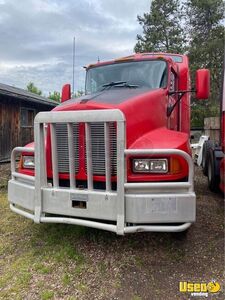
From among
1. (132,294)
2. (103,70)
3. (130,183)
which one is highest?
(103,70)

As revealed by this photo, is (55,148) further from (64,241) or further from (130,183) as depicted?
(64,241)

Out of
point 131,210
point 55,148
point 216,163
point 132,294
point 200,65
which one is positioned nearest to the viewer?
point 132,294

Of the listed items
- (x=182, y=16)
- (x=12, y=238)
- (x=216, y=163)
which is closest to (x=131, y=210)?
(x=12, y=238)

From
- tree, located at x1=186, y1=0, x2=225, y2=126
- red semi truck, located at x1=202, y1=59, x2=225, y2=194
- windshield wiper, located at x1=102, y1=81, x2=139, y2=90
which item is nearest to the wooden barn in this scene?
windshield wiper, located at x1=102, y1=81, x2=139, y2=90

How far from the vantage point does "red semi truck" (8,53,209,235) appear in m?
3.17

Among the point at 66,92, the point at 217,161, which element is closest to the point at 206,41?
the point at 217,161

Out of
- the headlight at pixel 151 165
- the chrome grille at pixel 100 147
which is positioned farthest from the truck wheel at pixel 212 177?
the chrome grille at pixel 100 147

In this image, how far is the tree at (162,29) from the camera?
26.8m

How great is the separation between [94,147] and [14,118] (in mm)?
11145

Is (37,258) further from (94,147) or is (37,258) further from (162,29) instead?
(162,29)

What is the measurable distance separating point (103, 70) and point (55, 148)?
229 cm

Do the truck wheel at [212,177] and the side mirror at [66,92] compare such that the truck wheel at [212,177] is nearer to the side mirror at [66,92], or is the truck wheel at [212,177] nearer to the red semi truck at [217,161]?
the red semi truck at [217,161]

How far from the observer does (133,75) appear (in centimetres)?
487

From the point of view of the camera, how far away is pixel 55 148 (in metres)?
3.51
